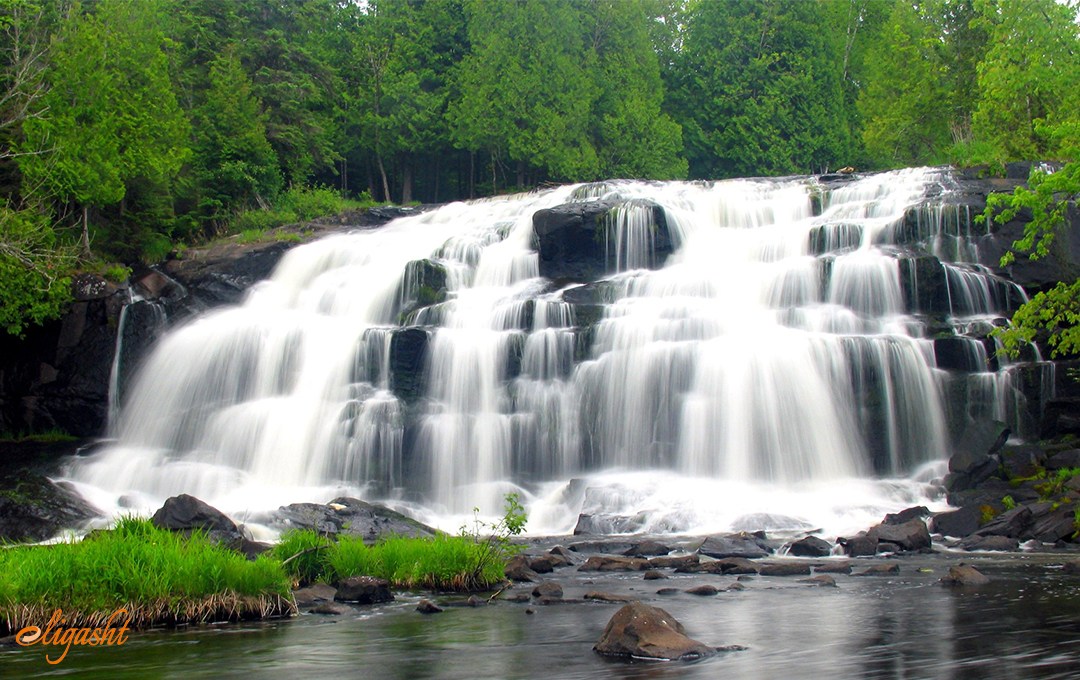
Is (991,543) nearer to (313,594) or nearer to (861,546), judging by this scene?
(861,546)

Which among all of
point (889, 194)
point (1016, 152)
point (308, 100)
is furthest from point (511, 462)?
point (308, 100)

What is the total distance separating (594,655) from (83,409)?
78.3 ft

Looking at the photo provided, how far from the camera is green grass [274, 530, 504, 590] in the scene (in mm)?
13406

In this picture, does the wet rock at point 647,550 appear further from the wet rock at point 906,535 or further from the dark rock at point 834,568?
the wet rock at point 906,535

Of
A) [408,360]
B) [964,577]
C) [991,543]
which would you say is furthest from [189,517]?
[991,543]

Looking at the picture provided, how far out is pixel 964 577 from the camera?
13.0 meters

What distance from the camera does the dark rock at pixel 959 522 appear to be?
1742 cm

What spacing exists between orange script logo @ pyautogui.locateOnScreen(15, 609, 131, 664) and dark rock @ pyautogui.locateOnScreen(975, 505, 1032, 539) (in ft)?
47.1

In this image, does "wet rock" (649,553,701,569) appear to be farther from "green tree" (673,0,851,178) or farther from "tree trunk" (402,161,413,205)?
"green tree" (673,0,851,178)

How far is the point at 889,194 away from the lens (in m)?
30.8

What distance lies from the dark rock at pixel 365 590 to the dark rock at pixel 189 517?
13.6ft

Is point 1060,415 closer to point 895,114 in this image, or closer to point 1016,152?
point 1016,152

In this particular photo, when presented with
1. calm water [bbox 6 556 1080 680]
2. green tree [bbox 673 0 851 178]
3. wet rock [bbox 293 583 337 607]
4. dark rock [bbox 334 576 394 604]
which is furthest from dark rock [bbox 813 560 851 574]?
green tree [bbox 673 0 851 178]

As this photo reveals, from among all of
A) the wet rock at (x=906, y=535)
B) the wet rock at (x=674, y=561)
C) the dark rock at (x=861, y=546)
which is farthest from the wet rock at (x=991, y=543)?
the wet rock at (x=674, y=561)
